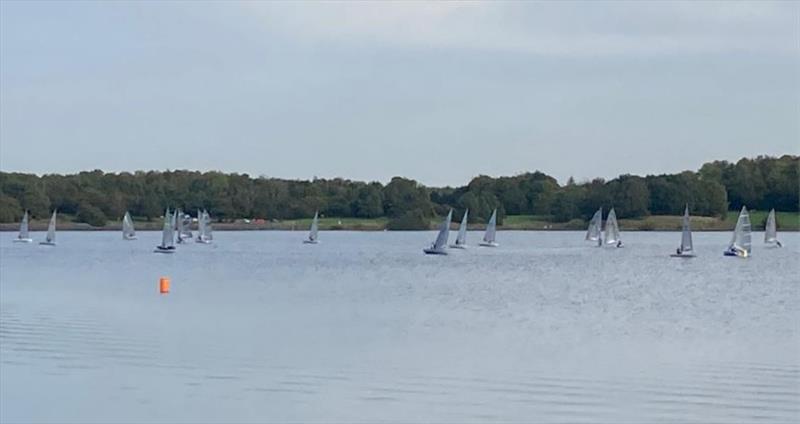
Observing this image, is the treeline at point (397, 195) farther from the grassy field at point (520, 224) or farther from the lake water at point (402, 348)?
the lake water at point (402, 348)

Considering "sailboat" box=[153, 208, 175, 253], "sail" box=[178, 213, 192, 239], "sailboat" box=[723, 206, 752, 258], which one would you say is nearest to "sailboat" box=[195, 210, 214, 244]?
"sail" box=[178, 213, 192, 239]

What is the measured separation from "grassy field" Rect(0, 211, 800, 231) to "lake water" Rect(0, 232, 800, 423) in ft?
238

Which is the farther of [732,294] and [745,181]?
[745,181]

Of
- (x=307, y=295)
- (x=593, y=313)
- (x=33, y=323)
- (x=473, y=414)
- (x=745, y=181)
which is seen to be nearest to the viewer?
(x=473, y=414)

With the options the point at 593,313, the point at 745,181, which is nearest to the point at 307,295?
the point at 593,313

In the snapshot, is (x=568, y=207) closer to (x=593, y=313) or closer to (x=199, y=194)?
(x=199, y=194)

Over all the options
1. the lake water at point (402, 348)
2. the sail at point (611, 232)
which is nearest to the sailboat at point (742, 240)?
the lake water at point (402, 348)

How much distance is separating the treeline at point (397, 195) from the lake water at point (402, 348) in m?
70.5

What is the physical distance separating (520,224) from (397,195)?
38.4ft

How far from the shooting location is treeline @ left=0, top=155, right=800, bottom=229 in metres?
121

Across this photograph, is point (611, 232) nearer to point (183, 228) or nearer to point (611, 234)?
point (611, 234)

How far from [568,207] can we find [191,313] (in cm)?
10367

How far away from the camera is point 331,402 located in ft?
62.4

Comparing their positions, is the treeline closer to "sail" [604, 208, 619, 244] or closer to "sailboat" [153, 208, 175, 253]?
"sail" [604, 208, 619, 244]
